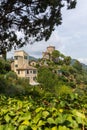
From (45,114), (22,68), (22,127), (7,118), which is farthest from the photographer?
(22,68)

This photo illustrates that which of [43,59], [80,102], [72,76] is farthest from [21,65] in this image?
[80,102]

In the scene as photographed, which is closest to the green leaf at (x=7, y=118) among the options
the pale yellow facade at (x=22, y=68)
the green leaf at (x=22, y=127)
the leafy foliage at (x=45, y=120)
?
the leafy foliage at (x=45, y=120)

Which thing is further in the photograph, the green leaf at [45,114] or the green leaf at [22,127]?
the green leaf at [45,114]

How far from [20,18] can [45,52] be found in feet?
344

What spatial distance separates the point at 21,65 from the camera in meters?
118

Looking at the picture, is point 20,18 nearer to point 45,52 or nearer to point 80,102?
point 80,102

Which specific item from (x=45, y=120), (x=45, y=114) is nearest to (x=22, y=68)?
(x=45, y=114)

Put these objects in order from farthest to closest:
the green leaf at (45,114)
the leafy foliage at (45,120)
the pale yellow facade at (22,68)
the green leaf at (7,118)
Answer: the pale yellow facade at (22,68) < the green leaf at (7,118) < the green leaf at (45,114) < the leafy foliage at (45,120)

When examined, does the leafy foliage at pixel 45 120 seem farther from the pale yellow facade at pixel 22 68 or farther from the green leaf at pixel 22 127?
the pale yellow facade at pixel 22 68

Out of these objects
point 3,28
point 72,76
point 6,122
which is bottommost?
point 72,76

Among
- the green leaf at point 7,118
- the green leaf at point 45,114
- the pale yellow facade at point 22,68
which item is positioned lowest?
the pale yellow facade at point 22,68

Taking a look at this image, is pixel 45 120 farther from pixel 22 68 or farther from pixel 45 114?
pixel 22 68

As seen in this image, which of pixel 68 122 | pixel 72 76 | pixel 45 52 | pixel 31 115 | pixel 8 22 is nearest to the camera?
pixel 68 122

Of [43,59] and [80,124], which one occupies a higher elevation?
[80,124]
